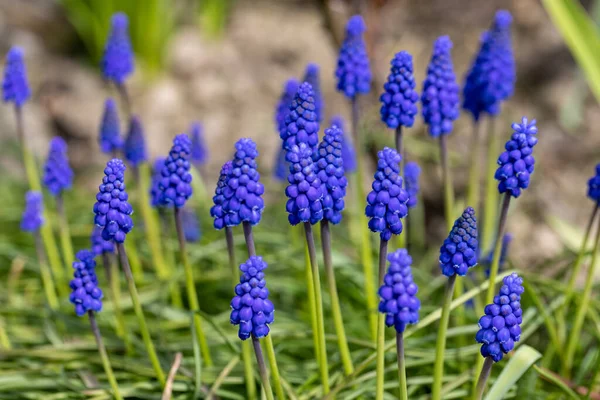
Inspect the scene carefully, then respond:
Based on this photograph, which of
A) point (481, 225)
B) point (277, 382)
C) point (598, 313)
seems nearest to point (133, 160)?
point (277, 382)

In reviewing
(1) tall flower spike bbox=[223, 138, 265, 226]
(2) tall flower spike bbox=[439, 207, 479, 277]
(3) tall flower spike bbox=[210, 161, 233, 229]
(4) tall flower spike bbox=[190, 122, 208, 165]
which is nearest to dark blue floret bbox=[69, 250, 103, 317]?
(3) tall flower spike bbox=[210, 161, 233, 229]

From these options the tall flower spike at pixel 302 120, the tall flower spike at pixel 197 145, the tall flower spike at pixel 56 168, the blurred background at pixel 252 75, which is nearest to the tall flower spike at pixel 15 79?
the tall flower spike at pixel 56 168

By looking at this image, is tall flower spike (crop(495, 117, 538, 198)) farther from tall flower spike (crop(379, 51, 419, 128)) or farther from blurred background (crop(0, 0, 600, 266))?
blurred background (crop(0, 0, 600, 266))

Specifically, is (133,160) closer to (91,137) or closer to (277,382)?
(277,382)

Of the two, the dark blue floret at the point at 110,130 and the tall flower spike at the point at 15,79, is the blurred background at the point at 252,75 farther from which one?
the tall flower spike at the point at 15,79

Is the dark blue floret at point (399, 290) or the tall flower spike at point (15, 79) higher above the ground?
the tall flower spike at point (15, 79)

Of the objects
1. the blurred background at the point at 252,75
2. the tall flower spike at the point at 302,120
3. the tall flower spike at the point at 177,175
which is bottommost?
the tall flower spike at the point at 302,120
